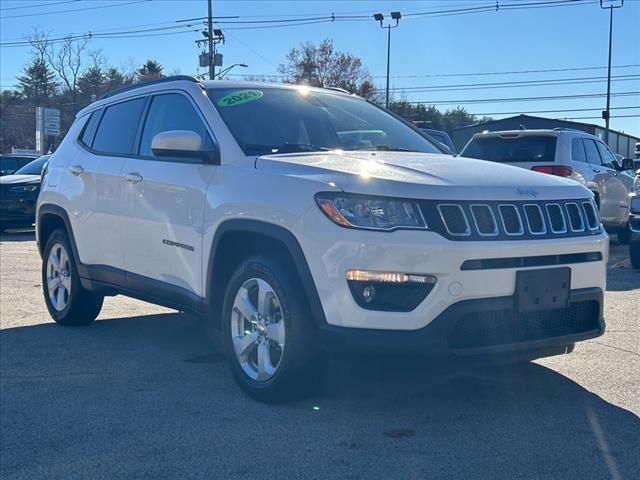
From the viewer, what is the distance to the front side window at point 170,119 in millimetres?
5254

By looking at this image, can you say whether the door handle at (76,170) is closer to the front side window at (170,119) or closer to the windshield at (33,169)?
the front side window at (170,119)

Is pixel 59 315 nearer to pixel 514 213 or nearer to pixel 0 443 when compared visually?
pixel 0 443

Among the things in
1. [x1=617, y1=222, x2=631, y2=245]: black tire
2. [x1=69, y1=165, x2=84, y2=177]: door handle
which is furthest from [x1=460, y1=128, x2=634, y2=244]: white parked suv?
[x1=69, y1=165, x2=84, y2=177]: door handle

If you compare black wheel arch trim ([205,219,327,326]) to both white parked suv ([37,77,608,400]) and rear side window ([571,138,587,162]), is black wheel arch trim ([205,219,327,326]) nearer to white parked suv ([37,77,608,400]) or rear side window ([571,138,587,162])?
white parked suv ([37,77,608,400])

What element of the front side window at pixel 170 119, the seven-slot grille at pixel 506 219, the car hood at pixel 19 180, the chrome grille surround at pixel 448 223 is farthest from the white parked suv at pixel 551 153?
the car hood at pixel 19 180

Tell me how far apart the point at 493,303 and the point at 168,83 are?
3014 millimetres

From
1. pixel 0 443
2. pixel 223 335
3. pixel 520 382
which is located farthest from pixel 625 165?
pixel 0 443

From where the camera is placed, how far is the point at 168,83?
18.7 feet

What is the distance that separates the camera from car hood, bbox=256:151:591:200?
3.94 m

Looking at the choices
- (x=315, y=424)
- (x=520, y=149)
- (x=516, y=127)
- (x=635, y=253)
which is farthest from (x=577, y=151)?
(x=516, y=127)

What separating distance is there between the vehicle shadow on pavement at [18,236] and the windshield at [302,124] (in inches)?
444

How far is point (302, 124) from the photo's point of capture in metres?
5.26

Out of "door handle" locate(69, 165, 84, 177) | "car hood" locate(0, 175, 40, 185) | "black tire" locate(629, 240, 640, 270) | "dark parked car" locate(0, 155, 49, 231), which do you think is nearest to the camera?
"door handle" locate(69, 165, 84, 177)

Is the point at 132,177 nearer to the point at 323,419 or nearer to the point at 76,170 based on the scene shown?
the point at 76,170
